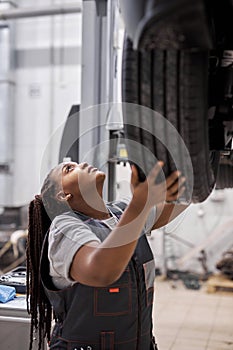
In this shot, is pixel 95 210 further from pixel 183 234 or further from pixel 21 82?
pixel 21 82

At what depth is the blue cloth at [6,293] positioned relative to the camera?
2.08m

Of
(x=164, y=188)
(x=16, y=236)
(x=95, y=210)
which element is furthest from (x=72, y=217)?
(x=16, y=236)

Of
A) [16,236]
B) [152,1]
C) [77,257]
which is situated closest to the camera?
[152,1]

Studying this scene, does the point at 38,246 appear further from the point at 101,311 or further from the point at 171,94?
Answer: the point at 171,94

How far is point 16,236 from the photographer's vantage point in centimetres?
512

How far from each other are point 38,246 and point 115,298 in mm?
360

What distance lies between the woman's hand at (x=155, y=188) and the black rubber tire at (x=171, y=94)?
0.03 meters

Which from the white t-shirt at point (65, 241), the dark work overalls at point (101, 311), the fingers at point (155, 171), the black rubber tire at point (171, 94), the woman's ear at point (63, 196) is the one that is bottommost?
the dark work overalls at point (101, 311)

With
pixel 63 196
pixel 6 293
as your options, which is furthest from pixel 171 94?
pixel 6 293

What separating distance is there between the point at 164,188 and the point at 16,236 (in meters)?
4.32

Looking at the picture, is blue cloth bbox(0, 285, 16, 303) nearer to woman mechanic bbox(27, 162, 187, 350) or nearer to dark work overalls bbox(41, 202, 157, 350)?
woman mechanic bbox(27, 162, 187, 350)

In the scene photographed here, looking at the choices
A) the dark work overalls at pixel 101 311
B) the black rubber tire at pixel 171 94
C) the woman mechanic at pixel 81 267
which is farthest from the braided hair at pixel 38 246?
the black rubber tire at pixel 171 94

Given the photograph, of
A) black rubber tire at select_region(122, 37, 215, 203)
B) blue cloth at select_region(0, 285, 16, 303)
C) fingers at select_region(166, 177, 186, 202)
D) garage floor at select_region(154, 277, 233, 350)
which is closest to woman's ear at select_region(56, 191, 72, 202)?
black rubber tire at select_region(122, 37, 215, 203)

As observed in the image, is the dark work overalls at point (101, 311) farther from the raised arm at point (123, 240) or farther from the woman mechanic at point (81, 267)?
the raised arm at point (123, 240)
